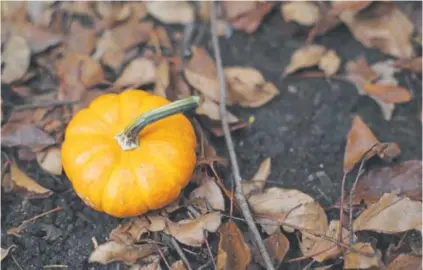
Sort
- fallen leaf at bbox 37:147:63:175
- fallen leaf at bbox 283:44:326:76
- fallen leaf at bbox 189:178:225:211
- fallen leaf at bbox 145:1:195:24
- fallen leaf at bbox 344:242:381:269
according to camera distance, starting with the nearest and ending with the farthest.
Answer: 1. fallen leaf at bbox 344:242:381:269
2. fallen leaf at bbox 189:178:225:211
3. fallen leaf at bbox 37:147:63:175
4. fallen leaf at bbox 283:44:326:76
5. fallen leaf at bbox 145:1:195:24

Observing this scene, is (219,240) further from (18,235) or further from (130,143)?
(18,235)

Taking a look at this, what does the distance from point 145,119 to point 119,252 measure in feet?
1.23

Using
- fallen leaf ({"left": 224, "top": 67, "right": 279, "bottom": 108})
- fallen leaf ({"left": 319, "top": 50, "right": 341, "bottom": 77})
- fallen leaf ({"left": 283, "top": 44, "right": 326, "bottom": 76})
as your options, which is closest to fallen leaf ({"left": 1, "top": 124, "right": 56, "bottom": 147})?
fallen leaf ({"left": 224, "top": 67, "right": 279, "bottom": 108})

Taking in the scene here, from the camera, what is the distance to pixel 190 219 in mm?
1894

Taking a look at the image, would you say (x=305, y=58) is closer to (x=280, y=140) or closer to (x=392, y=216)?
(x=280, y=140)

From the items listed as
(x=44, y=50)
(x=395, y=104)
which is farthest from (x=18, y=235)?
(x=395, y=104)

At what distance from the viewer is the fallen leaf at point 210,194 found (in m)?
1.94

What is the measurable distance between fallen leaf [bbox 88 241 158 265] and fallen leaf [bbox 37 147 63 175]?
0.33 m

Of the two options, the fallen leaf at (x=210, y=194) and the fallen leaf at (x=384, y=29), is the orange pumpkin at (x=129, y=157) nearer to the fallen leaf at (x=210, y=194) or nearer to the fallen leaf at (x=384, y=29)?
the fallen leaf at (x=210, y=194)

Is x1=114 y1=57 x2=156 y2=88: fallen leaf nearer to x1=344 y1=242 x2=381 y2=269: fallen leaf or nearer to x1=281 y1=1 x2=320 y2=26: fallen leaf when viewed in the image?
x1=281 y1=1 x2=320 y2=26: fallen leaf

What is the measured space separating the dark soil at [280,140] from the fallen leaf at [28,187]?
22 millimetres

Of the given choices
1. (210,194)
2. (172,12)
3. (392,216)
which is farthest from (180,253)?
(172,12)

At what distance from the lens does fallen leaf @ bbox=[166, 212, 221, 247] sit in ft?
6.02

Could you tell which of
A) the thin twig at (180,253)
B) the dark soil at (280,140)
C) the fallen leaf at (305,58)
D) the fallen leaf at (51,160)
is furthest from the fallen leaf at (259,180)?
the fallen leaf at (51,160)
